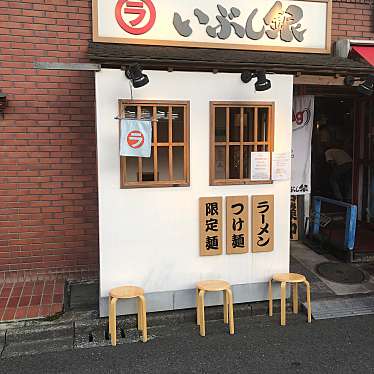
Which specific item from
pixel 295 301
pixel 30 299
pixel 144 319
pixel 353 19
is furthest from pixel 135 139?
pixel 353 19

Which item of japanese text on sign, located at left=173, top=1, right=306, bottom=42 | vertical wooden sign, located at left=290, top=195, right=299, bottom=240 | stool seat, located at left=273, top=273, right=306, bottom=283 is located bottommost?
stool seat, located at left=273, top=273, right=306, bottom=283

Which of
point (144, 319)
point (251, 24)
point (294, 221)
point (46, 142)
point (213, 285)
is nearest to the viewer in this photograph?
point (144, 319)

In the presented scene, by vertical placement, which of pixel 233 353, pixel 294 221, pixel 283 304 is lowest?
pixel 233 353

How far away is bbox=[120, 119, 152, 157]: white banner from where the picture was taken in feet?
17.1

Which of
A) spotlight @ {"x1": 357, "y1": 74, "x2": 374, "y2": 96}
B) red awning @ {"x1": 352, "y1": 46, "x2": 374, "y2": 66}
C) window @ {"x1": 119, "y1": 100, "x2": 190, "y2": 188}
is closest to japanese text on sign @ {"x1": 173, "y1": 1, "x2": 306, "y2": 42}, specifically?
red awning @ {"x1": 352, "y1": 46, "x2": 374, "y2": 66}

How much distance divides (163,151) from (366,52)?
13.8ft

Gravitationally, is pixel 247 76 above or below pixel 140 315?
above

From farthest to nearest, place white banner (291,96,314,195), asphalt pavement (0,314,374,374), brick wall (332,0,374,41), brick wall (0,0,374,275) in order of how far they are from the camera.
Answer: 1. white banner (291,96,314,195)
2. brick wall (332,0,374,41)
3. brick wall (0,0,374,275)
4. asphalt pavement (0,314,374,374)

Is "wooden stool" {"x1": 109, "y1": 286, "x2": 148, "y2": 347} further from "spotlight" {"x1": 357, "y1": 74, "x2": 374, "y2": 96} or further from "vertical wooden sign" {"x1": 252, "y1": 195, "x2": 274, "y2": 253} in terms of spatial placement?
"spotlight" {"x1": 357, "y1": 74, "x2": 374, "y2": 96}

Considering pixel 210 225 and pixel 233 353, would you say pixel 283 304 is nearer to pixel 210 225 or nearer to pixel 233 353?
pixel 233 353

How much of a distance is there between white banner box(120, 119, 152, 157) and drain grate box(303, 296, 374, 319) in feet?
10.6

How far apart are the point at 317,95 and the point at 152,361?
6.55 meters

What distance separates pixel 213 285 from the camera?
17.9ft

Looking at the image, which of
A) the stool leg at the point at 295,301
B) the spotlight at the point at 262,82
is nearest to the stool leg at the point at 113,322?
the stool leg at the point at 295,301
